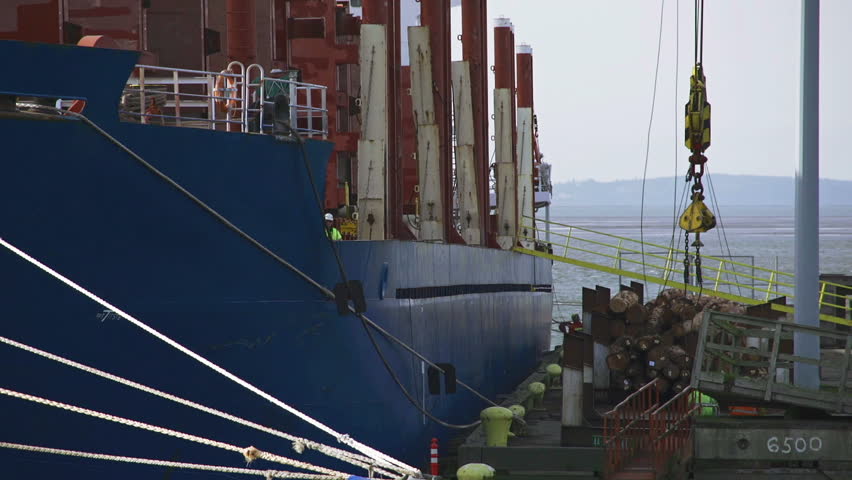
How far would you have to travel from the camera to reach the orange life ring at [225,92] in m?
12.9

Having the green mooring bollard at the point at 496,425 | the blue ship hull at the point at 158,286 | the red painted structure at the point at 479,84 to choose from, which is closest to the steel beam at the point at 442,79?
the red painted structure at the point at 479,84

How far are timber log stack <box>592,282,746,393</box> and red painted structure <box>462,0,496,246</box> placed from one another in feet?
14.8

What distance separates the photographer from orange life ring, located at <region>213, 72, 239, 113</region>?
1291 centimetres

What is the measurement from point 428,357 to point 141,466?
5.45 m

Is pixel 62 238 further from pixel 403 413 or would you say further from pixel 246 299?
pixel 403 413

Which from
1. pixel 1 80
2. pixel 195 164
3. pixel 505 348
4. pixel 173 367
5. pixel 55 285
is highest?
pixel 1 80

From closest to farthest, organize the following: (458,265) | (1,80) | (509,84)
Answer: (1,80) < (458,265) < (509,84)

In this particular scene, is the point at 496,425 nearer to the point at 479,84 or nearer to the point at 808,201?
the point at 808,201

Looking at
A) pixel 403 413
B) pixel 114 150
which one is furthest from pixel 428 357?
pixel 114 150

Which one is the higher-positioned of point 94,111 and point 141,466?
point 94,111

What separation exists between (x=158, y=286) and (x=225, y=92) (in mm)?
2603

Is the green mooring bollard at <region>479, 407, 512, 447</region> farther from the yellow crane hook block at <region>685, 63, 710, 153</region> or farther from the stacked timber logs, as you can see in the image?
the yellow crane hook block at <region>685, 63, 710, 153</region>

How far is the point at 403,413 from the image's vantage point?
46.9 ft

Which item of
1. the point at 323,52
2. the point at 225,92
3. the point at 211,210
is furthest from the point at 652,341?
the point at 323,52
